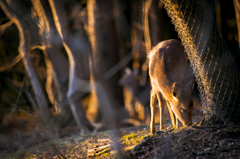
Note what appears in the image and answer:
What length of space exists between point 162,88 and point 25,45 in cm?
575

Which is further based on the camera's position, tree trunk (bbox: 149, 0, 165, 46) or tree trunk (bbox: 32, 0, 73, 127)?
tree trunk (bbox: 32, 0, 73, 127)

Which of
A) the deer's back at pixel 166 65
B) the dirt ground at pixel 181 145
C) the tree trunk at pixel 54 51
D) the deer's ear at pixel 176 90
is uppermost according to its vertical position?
the tree trunk at pixel 54 51

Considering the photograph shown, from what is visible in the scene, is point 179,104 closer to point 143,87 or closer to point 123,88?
point 143,87

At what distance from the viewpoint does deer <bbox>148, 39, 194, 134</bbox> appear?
416 centimetres

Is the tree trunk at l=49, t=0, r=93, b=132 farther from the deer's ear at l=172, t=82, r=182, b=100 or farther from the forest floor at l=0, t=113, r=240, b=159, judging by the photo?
the deer's ear at l=172, t=82, r=182, b=100

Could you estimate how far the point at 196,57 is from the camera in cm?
365

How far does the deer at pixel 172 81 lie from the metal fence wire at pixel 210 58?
0.56 m

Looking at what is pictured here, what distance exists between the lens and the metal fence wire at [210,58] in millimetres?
3512

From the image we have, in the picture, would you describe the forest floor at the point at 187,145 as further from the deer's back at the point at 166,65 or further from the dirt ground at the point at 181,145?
the deer's back at the point at 166,65

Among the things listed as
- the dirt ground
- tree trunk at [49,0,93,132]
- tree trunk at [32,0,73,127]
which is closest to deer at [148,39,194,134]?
the dirt ground

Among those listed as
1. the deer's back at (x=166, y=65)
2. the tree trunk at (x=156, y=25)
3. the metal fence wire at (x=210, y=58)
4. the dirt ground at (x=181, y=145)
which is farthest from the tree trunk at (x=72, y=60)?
the metal fence wire at (x=210, y=58)

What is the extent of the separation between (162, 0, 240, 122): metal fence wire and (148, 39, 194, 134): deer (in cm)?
Answer: 56

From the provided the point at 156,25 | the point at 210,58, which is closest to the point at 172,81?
the point at 210,58

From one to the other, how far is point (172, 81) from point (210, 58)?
1.05 meters
